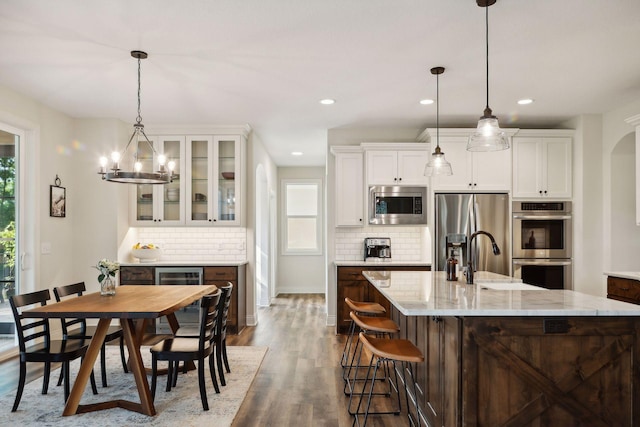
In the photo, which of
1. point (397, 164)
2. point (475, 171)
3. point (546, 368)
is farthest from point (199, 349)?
point (475, 171)

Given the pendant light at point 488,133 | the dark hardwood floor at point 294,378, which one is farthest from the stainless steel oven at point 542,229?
the pendant light at point 488,133

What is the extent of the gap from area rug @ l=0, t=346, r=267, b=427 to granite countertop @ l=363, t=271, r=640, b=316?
145 cm

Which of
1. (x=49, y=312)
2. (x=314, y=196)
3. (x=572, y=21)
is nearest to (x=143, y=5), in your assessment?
(x=49, y=312)

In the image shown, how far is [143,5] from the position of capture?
8.87 feet

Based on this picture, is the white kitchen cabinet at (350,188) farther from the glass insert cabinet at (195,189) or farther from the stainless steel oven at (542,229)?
the stainless steel oven at (542,229)

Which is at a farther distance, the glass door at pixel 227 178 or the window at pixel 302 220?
the window at pixel 302 220

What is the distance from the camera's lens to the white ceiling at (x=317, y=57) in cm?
279

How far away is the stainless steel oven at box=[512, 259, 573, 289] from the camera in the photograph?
17.6 feet

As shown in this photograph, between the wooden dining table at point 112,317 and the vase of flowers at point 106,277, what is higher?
the vase of flowers at point 106,277

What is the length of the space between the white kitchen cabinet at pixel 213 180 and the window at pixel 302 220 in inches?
132

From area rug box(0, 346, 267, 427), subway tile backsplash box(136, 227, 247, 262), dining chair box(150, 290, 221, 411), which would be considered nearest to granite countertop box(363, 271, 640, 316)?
dining chair box(150, 290, 221, 411)

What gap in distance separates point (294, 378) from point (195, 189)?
299cm

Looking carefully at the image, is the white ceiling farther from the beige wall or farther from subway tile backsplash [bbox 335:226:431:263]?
subway tile backsplash [bbox 335:226:431:263]

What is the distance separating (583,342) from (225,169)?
15.1 feet
